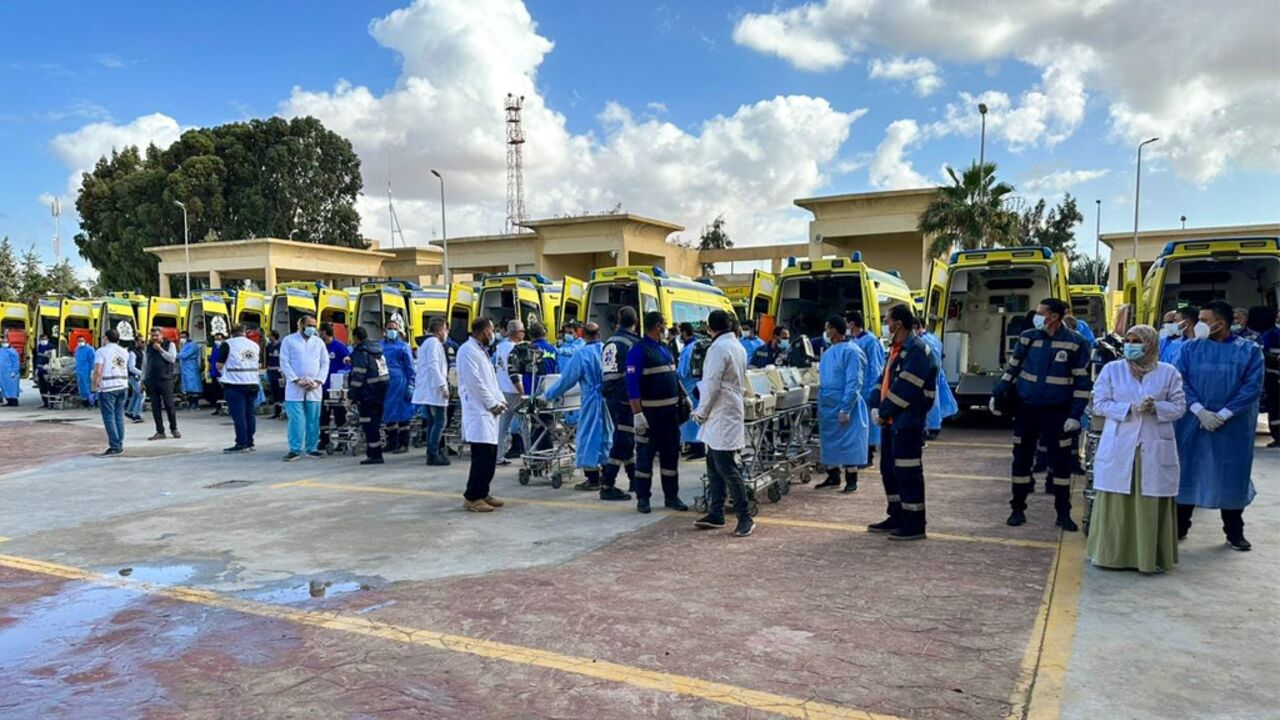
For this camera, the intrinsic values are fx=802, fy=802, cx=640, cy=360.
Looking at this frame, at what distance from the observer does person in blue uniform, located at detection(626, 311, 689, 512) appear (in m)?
7.27

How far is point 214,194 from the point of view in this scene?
46438 millimetres

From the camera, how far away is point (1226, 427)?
5953 mm

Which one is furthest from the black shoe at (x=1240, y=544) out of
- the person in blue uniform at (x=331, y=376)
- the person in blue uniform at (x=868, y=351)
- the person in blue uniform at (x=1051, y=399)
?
the person in blue uniform at (x=331, y=376)

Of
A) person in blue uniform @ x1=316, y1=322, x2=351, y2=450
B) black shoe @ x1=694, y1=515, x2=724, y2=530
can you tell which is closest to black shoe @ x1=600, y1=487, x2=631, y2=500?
black shoe @ x1=694, y1=515, x2=724, y2=530

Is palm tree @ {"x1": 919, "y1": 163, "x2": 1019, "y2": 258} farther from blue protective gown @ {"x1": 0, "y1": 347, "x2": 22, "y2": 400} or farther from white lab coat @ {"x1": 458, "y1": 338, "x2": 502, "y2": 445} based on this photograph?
blue protective gown @ {"x1": 0, "y1": 347, "x2": 22, "y2": 400}

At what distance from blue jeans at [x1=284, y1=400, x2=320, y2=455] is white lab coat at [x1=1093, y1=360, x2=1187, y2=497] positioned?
966 centimetres

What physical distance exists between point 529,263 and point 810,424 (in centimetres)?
3198

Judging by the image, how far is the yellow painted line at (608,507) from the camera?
6.26m

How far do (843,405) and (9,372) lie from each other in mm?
22604

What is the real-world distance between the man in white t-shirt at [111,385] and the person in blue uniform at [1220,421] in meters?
12.8

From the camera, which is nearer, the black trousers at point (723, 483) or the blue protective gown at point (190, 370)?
the black trousers at point (723, 483)

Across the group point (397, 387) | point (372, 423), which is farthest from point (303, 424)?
point (397, 387)

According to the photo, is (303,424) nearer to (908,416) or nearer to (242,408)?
(242,408)

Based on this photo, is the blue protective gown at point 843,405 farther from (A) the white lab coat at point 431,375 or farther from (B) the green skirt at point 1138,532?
(A) the white lab coat at point 431,375
